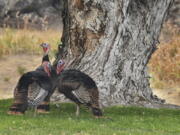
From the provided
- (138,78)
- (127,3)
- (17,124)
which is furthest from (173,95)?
(17,124)

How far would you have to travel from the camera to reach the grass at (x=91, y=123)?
11.0 meters

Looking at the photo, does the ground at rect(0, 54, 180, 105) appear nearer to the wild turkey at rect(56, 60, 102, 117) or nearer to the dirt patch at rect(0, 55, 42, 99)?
the dirt patch at rect(0, 55, 42, 99)

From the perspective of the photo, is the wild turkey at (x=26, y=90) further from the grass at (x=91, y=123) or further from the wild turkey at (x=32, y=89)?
the grass at (x=91, y=123)

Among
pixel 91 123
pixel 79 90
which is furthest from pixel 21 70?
pixel 91 123

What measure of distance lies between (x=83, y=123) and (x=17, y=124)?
1239 mm

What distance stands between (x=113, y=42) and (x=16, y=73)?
24.2 feet

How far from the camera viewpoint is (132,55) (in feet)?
53.0

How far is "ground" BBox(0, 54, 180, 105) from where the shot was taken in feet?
67.3

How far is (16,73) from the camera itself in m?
22.4

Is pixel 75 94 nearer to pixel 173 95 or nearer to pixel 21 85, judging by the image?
pixel 21 85

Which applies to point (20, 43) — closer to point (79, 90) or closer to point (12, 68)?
point (12, 68)

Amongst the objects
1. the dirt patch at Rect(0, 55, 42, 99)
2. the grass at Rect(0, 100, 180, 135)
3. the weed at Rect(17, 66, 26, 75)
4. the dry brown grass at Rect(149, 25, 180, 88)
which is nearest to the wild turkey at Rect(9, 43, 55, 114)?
the grass at Rect(0, 100, 180, 135)

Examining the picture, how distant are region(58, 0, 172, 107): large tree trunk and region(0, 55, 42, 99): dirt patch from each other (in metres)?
4.84

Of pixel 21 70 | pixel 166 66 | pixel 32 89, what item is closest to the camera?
pixel 32 89
